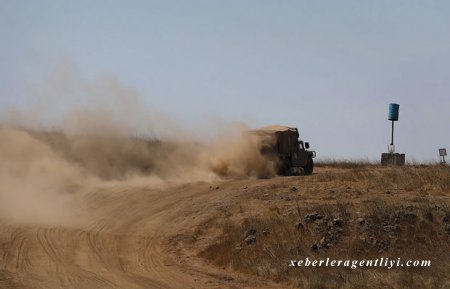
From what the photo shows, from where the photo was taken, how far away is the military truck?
35688 millimetres

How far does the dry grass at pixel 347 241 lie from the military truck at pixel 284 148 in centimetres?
1377

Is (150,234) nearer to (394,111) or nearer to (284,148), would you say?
(284,148)

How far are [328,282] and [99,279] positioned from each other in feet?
17.6

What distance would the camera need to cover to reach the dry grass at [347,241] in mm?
13906

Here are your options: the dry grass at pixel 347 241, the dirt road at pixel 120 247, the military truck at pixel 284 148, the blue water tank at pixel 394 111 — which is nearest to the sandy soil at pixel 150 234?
the dirt road at pixel 120 247

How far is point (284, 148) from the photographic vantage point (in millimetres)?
36281

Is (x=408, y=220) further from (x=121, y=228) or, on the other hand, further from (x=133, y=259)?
(x=121, y=228)

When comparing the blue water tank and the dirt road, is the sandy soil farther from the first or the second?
the blue water tank

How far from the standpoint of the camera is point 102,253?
1705 cm

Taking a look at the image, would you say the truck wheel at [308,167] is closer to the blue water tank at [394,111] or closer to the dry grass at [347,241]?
the dry grass at [347,241]

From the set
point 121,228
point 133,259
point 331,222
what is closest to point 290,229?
point 331,222

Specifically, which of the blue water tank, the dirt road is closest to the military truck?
the dirt road

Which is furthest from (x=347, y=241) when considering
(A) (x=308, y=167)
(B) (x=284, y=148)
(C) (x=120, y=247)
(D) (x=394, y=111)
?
(D) (x=394, y=111)

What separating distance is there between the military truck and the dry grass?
1377 cm
